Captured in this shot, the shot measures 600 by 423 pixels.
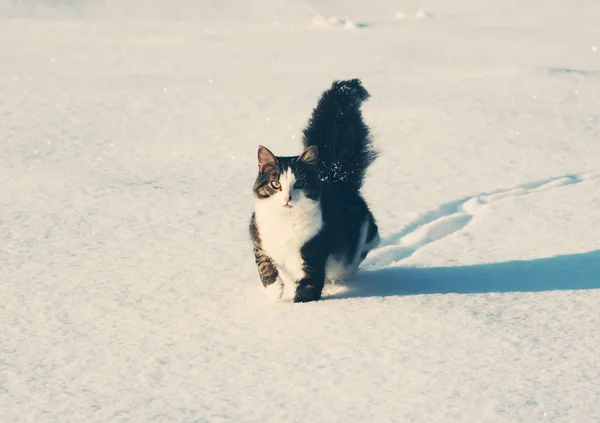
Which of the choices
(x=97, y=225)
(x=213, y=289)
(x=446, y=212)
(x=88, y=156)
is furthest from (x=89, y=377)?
(x=88, y=156)

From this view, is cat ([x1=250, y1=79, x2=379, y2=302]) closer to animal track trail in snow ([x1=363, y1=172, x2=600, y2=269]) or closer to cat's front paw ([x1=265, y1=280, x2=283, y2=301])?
cat's front paw ([x1=265, y1=280, x2=283, y2=301])

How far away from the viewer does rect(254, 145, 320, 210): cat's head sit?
370 centimetres

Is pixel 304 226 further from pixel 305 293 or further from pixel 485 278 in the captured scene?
pixel 485 278

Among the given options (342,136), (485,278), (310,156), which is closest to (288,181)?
(310,156)

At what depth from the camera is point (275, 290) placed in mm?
3852

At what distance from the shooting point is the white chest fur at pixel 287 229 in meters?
3.74

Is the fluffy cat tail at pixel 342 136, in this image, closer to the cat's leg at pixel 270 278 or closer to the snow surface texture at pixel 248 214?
the snow surface texture at pixel 248 214

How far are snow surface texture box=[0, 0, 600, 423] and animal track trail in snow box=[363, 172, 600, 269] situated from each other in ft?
0.07

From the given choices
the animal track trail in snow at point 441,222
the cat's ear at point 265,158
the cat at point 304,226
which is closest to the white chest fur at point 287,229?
the cat at point 304,226

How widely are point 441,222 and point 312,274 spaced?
59.1 inches

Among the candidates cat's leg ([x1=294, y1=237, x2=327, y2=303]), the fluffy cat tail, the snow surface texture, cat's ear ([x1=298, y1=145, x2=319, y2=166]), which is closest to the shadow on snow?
the snow surface texture

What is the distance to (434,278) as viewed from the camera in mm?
4184

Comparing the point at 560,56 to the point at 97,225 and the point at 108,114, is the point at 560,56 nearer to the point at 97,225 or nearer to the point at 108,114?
the point at 108,114

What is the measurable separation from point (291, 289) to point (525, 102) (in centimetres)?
401
